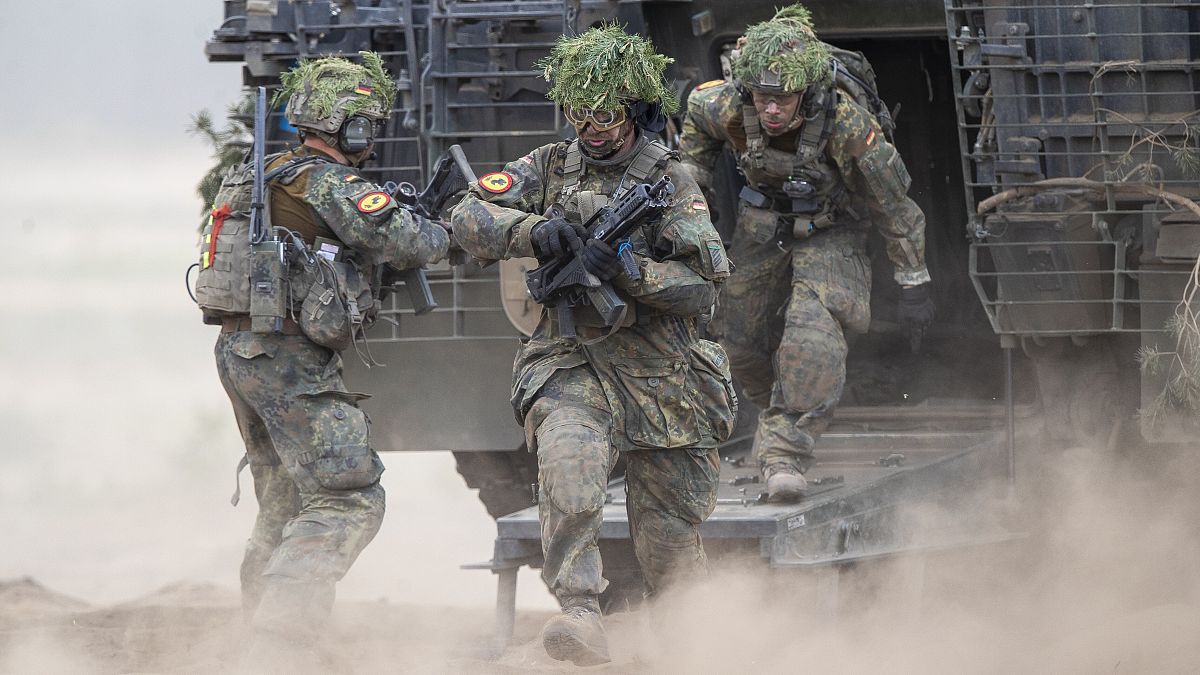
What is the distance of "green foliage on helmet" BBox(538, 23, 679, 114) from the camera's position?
Result: 5699 millimetres

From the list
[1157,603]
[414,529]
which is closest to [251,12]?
[1157,603]

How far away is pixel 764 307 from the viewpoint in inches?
303

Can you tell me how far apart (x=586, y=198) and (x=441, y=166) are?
1.21 metres

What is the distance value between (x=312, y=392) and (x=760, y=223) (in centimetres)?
200

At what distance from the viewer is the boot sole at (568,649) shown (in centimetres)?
531

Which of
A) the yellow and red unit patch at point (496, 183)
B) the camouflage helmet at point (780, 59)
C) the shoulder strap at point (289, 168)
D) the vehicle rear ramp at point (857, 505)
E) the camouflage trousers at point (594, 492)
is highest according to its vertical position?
the camouflage helmet at point (780, 59)

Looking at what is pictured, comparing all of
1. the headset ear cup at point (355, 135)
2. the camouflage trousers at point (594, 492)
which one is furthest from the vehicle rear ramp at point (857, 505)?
the headset ear cup at point (355, 135)

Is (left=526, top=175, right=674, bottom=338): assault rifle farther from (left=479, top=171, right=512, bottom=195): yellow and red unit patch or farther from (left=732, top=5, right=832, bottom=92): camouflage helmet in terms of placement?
(left=732, top=5, right=832, bottom=92): camouflage helmet

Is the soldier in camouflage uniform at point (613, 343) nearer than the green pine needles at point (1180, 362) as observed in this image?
Yes

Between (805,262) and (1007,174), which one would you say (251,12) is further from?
(1007,174)

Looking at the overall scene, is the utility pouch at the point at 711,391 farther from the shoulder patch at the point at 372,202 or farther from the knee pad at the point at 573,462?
the shoulder patch at the point at 372,202

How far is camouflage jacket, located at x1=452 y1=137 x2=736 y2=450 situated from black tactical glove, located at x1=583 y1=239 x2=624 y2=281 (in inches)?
5.7

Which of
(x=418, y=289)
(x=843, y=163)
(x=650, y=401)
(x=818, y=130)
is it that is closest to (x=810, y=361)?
(x=843, y=163)

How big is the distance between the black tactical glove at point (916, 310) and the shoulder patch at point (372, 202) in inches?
87.0
